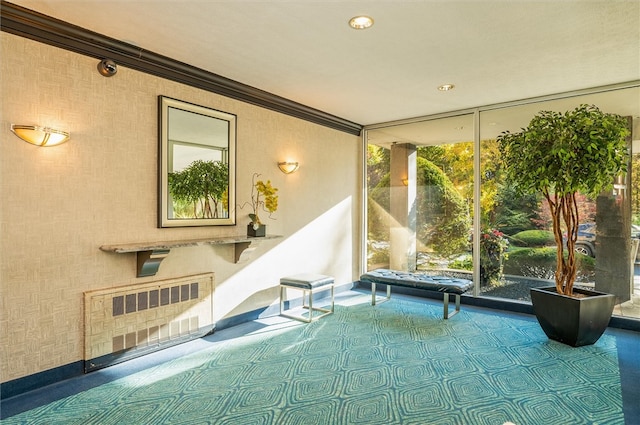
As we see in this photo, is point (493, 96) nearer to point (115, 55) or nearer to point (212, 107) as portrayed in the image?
point (212, 107)

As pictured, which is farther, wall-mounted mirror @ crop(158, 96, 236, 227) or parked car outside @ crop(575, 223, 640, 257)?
parked car outside @ crop(575, 223, 640, 257)

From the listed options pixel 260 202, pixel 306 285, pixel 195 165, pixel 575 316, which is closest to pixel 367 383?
pixel 306 285

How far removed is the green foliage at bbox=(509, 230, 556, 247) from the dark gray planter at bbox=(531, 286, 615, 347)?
3.17 feet

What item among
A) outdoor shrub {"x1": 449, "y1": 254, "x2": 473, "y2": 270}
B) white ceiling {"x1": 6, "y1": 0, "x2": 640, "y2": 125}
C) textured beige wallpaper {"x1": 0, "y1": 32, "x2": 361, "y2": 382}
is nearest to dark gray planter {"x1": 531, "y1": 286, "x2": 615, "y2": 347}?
outdoor shrub {"x1": 449, "y1": 254, "x2": 473, "y2": 270}

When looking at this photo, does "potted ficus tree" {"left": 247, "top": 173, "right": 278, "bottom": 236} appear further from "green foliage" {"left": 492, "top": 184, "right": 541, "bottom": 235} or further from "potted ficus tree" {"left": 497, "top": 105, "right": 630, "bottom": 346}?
"green foliage" {"left": 492, "top": 184, "right": 541, "bottom": 235}

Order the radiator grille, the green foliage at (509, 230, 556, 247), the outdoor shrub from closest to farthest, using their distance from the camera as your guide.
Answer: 1. the radiator grille
2. the green foliage at (509, 230, 556, 247)
3. the outdoor shrub

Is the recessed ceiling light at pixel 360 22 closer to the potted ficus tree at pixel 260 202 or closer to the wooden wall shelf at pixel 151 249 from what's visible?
the potted ficus tree at pixel 260 202

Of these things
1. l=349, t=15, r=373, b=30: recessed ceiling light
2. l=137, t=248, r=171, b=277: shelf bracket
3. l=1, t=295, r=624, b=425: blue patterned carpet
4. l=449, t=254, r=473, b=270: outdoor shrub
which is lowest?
l=1, t=295, r=624, b=425: blue patterned carpet

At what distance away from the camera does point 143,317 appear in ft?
10.6

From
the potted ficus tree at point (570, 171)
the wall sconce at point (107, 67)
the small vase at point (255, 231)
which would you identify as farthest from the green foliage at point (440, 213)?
the wall sconce at point (107, 67)

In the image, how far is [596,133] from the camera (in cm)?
320

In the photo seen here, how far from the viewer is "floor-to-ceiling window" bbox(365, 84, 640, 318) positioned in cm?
409

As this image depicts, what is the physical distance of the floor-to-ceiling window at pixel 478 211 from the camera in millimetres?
4090

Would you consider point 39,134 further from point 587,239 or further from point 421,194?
point 587,239
